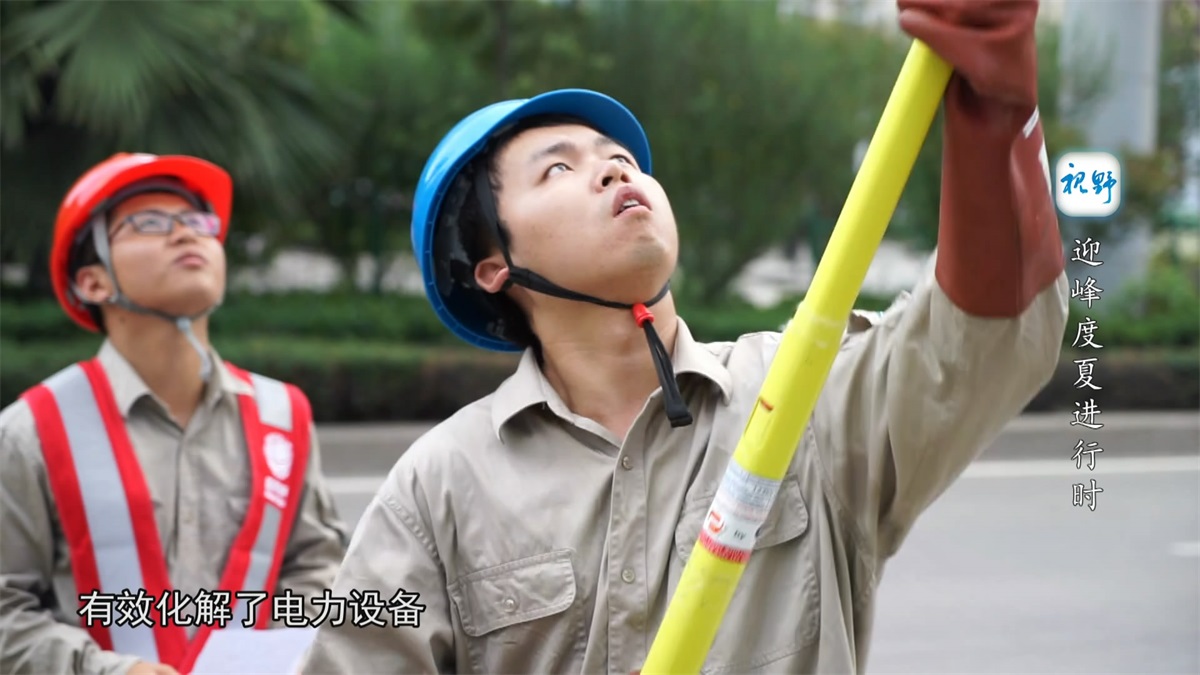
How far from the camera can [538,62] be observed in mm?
11078

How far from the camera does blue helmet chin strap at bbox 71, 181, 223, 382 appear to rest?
3076 millimetres

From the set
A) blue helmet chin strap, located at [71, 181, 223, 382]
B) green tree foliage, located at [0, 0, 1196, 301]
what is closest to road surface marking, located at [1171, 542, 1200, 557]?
green tree foliage, located at [0, 0, 1196, 301]

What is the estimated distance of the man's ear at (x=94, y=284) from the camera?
3.13m

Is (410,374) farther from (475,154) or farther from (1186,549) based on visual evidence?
(475,154)

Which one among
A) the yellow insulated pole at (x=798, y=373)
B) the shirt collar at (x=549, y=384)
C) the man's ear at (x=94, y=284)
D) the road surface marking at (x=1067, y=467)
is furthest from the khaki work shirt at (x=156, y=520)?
the road surface marking at (x=1067, y=467)

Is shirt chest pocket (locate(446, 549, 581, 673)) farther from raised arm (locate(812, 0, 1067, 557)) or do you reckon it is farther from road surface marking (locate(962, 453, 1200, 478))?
road surface marking (locate(962, 453, 1200, 478))

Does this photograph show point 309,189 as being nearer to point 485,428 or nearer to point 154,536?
point 154,536

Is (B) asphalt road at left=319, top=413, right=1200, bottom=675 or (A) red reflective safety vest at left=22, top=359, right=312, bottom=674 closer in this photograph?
(A) red reflective safety vest at left=22, top=359, right=312, bottom=674

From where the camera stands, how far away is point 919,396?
1.55 metres

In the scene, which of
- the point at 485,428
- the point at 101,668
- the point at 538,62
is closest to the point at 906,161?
the point at 485,428

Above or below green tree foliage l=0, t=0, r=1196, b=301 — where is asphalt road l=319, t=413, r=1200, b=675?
below

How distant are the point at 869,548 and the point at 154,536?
166 centimetres

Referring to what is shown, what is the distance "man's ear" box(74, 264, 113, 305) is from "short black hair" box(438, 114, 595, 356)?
140cm

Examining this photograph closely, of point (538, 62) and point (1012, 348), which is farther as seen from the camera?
point (538, 62)
